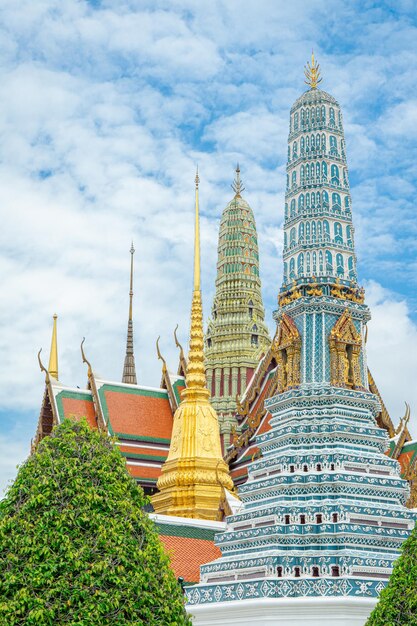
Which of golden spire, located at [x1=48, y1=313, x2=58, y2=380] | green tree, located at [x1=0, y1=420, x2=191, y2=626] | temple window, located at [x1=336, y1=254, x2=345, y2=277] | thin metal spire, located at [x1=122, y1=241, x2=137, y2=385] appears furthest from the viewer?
thin metal spire, located at [x1=122, y1=241, x2=137, y2=385]

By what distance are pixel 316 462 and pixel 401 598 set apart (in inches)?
234

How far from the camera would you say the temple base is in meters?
14.4

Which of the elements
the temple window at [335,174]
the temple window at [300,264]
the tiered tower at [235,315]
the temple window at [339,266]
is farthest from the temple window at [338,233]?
the tiered tower at [235,315]

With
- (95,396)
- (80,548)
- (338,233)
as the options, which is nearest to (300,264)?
(338,233)

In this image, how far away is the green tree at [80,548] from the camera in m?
9.36

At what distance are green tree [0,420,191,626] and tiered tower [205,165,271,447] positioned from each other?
25032mm

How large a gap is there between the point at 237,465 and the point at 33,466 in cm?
1622

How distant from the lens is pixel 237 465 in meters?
26.2

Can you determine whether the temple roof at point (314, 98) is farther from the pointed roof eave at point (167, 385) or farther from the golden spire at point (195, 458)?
the pointed roof eave at point (167, 385)

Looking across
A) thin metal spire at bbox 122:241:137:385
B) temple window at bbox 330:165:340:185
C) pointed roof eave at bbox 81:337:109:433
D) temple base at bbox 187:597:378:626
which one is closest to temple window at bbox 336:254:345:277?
temple window at bbox 330:165:340:185

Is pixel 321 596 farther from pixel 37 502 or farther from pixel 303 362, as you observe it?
pixel 37 502

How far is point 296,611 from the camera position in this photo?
14688 mm

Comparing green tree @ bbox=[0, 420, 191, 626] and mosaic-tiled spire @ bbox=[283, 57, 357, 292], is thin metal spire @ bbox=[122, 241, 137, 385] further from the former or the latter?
green tree @ bbox=[0, 420, 191, 626]

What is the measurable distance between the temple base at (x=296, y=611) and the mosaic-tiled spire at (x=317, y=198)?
4.99 meters
